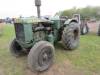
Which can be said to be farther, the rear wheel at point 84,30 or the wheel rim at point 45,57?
the rear wheel at point 84,30

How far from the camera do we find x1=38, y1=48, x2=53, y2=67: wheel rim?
451cm

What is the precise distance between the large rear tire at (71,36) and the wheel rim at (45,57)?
39.8 inches

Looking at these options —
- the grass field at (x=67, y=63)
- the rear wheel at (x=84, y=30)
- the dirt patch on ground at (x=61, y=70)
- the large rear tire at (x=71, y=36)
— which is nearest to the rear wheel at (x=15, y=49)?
the grass field at (x=67, y=63)

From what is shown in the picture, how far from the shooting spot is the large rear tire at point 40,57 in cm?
437

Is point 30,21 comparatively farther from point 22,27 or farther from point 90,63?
point 90,63

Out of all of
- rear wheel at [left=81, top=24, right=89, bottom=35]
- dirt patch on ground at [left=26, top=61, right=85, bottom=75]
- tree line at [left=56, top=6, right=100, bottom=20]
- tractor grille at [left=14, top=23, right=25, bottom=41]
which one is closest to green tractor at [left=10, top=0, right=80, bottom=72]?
tractor grille at [left=14, top=23, right=25, bottom=41]

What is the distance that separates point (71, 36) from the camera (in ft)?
19.2

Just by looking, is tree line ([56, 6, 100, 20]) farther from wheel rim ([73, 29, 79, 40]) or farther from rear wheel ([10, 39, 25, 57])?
rear wheel ([10, 39, 25, 57])

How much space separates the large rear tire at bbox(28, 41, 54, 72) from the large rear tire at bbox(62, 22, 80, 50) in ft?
3.28

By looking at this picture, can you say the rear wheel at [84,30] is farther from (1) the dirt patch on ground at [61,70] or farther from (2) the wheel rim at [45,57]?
(2) the wheel rim at [45,57]

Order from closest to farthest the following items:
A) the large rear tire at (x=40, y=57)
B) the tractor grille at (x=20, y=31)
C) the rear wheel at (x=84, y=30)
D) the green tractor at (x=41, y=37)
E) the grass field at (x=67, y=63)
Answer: the large rear tire at (x=40, y=57), the green tractor at (x=41, y=37), the grass field at (x=67, y=63), the tractor grille at (x=20, y=31), the rear wheel at (x=84, y=30)

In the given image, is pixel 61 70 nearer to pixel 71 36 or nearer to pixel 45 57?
pixel 45 57

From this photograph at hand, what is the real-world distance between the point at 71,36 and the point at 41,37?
1.11m

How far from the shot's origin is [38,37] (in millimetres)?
→ 5156
